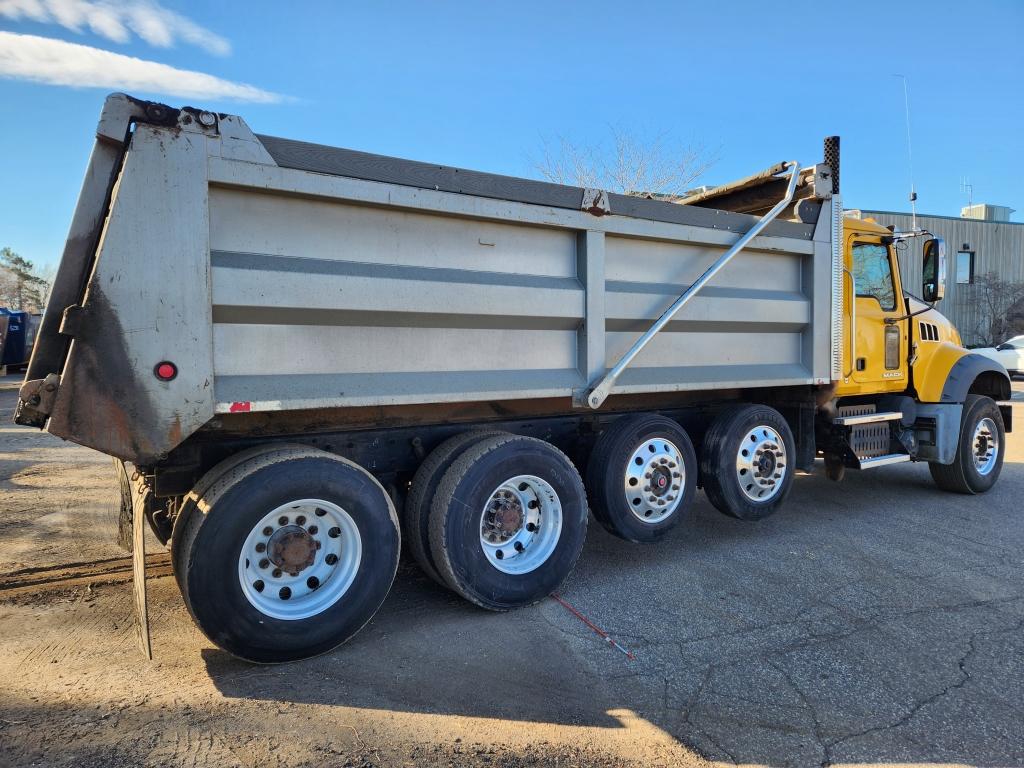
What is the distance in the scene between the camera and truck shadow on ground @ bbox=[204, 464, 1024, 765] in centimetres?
283

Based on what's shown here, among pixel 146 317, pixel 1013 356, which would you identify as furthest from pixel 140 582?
pixel 1013 356

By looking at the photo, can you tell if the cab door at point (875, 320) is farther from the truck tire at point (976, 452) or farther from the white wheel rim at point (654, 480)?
the white wheel rim at point (654, 480)

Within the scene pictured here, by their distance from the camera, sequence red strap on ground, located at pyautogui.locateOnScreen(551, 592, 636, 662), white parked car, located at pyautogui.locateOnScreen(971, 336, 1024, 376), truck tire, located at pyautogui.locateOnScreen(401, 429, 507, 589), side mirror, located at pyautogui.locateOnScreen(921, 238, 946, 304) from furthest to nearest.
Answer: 1. white parked car, located at pyautogui.locateOnScreen(971, 336, 1024, 376)
2. side mirror, located at pyautogui.locateOnScreen(921, 238, 946, 304)
3. truck tire, located at pyautogui.locateOnScreen(401, 429, 507, 589)
4. red strap on ground, located at pyautogui.locateOnScreen(551, 592, 636, 662)

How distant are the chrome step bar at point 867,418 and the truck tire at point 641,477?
1.97 meters

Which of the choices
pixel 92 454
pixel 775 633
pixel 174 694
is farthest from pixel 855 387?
pixel 92 454

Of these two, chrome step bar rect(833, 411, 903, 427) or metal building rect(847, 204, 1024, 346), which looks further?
metal building rect(847, 204, 1024, 346)

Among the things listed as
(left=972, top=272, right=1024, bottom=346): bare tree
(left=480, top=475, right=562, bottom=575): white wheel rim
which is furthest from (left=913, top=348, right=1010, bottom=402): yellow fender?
(left=972, top=272, right=1024, bottom=346): bare tree

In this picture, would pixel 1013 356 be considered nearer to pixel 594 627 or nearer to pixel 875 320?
pixel 875 320

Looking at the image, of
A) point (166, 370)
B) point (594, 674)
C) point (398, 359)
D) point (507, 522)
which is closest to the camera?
point (166, 370)

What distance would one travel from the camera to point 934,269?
6301mm

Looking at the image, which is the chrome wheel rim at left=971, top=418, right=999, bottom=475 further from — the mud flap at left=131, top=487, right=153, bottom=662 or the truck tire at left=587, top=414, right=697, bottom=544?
the mud flap at left=131, top=487, right=153, bottom=662

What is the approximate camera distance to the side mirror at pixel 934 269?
6.26 meters

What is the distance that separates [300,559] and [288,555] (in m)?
0.07

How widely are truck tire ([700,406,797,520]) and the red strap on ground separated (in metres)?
1.74
